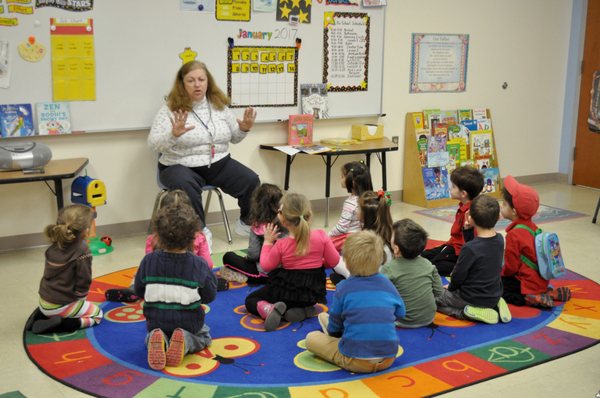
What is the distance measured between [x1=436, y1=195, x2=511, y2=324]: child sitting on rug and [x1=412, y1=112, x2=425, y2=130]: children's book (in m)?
2.89

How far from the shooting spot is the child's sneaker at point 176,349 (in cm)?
304

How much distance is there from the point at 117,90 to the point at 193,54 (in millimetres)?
639

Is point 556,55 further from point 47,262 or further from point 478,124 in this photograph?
point 47,262

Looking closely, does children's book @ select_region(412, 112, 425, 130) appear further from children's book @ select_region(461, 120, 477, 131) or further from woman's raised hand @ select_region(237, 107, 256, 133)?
woman's raised hand @ select_region(237, 107, 256, 133)

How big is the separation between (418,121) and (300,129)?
50.8 inches

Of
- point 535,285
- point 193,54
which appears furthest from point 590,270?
point 193,54

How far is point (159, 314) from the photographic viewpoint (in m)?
3.07

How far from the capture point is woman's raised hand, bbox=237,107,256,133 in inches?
198

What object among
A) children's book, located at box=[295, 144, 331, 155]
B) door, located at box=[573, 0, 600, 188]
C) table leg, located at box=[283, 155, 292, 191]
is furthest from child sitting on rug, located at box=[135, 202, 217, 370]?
door, located at box=[573, 0, 600, 188]

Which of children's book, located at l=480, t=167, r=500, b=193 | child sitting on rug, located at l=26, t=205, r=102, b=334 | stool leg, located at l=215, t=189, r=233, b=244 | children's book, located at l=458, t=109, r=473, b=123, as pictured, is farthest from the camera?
children's book, located at l=480, t=167, r=500, b=193

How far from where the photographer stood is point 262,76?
5629mm

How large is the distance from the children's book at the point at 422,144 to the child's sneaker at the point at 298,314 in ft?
10.4

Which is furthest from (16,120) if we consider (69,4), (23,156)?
(69,4)

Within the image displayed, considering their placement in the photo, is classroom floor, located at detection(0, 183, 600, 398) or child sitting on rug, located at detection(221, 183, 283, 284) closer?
classroom floor, located at detection(0, 183, 600, 398)
